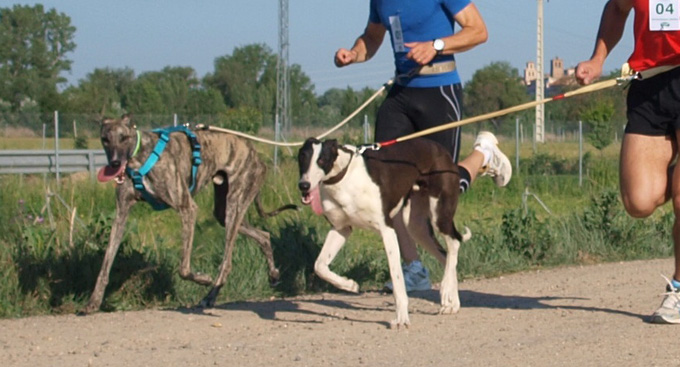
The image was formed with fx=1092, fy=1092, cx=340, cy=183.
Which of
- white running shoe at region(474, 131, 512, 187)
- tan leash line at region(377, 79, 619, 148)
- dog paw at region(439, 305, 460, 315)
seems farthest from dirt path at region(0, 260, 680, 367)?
tan leash line at region(377, 79, 619, 148)

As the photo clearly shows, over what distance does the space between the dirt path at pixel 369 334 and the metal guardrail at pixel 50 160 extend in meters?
14.5

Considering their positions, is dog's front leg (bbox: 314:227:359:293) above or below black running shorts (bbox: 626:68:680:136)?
below

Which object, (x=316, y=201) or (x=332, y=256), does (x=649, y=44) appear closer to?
(x=316, y=201)

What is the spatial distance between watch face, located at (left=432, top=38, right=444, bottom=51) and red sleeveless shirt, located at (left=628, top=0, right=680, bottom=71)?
4.58 ft

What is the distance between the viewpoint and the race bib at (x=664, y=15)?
6.24 m

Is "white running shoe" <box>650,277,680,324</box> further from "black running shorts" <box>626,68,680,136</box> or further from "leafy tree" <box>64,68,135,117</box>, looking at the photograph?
"leafy tree" <box>64,68,135,117</box>

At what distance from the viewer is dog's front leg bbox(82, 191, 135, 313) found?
7320 millimetres

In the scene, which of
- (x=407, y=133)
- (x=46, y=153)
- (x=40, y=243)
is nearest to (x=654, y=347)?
(x=407, y=133)

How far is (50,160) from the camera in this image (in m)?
22.9

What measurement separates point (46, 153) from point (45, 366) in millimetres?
18188

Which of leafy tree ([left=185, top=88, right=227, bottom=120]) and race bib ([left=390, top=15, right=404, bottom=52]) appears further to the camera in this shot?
leafy tree ([left=185, top=88, right=227, bottom=120])

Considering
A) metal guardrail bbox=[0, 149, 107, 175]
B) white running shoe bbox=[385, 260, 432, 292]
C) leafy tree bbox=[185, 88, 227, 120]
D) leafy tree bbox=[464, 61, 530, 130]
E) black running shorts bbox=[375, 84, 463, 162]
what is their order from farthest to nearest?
leafy tree bbox=[464, 61, 530, 130], leafy tree bbox=[185, 88, 227, 120], metal guardrail bbox=[0, 149, 107, 175], white running shoe bbox=[385, 260, 432, 292], black running shorts bbox=[375, 84, 463, 162]

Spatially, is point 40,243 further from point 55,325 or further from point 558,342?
point 558,342

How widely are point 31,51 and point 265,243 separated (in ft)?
A: 181
